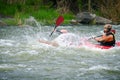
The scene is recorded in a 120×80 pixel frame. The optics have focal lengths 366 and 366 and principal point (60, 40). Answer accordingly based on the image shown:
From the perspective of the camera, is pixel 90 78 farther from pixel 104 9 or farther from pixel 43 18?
pixel 104 9

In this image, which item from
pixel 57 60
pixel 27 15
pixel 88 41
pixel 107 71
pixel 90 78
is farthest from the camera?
pixel 27 15

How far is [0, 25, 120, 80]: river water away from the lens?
8080 mm

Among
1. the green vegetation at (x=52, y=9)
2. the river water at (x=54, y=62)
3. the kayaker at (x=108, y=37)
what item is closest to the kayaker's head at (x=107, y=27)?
the kayaker at (x=108, y=37)

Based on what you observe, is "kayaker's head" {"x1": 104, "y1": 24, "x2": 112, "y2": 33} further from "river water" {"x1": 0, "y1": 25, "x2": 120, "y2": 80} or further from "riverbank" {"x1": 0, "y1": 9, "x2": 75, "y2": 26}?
"riverbank" {"x1": 0, "y1": 9, "x2": 75, "y2": 26}

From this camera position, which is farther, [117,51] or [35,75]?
[117,51]

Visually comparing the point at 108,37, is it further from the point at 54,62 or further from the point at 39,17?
the point at 39,17

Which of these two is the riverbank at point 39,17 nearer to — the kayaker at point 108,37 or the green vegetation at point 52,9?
the green vegetation at point 52,9

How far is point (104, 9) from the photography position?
22.6 m

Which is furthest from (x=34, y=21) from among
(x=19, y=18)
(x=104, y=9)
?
(x=104, y=9)

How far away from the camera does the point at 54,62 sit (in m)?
9.52

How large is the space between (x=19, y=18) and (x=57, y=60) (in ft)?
33.3

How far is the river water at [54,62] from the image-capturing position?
26.5 ft

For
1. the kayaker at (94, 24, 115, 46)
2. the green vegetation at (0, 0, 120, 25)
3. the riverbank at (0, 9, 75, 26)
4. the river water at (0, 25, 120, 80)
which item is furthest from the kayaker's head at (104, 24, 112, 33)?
the green vegetation at (0, 0, 120, 25)

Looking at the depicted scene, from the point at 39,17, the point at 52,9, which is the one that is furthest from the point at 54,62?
the point at 52,9
